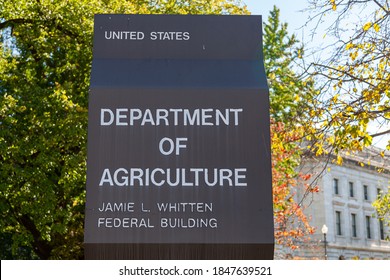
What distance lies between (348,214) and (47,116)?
48.3 m

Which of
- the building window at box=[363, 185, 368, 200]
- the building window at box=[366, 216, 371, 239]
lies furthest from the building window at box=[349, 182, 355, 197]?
the building window at box=[366, 216, 371, 239]

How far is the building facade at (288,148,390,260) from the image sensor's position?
58.7 meters

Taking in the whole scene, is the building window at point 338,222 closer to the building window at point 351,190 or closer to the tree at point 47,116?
the building window at point 351,190

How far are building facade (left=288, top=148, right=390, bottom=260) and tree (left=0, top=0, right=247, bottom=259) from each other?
37.8 meters

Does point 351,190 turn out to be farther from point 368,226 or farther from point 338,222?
point 368,226

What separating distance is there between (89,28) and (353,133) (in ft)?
36.3

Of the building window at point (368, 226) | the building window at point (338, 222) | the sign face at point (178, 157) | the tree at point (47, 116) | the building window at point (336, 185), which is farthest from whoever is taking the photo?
the building window at point (368, 226)

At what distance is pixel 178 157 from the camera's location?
6.12 metres

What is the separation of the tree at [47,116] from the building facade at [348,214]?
3778 cm

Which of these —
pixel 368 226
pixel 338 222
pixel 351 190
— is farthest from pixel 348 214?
pixel 368 226

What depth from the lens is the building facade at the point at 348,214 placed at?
193 feet

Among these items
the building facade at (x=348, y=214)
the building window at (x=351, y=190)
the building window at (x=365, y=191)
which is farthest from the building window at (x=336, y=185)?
the building window at (x=365, y=191)

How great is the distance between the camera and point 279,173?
2569cm
